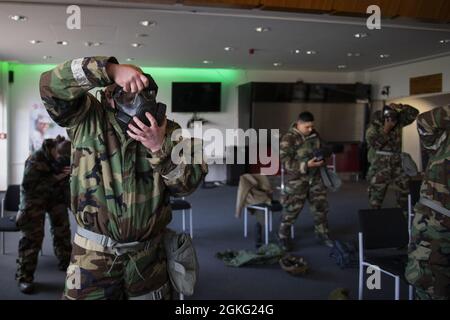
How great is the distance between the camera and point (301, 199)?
4.69 metres

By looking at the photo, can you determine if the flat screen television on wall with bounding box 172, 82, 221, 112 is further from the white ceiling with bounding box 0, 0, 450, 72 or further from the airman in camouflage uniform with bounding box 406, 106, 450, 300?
the airman in camouflage uniform with bounding box 406, 106, 450, 300

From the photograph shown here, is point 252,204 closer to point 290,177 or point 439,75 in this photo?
point 290,177

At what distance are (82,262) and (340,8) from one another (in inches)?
102

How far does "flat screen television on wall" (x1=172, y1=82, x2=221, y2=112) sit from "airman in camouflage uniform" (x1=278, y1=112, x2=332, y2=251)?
522cm

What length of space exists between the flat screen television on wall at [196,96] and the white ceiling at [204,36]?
2.84 ft

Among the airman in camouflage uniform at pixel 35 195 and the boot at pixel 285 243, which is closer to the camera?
the airman in camouflage uniform at pixel 35 195

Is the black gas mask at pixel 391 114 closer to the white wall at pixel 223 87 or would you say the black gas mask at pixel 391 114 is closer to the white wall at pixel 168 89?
the white wall at pixel 223 87

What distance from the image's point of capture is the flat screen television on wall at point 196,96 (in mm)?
9570

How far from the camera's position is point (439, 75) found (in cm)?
780

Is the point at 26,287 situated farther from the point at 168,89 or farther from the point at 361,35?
the point at 168,89

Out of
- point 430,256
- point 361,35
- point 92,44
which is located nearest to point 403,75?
point 361,35

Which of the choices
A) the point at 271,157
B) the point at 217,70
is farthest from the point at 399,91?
the point at 217,70

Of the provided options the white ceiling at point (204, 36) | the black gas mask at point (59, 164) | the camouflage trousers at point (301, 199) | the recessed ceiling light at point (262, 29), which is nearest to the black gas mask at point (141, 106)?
the black gas mask at point (59, 164)
